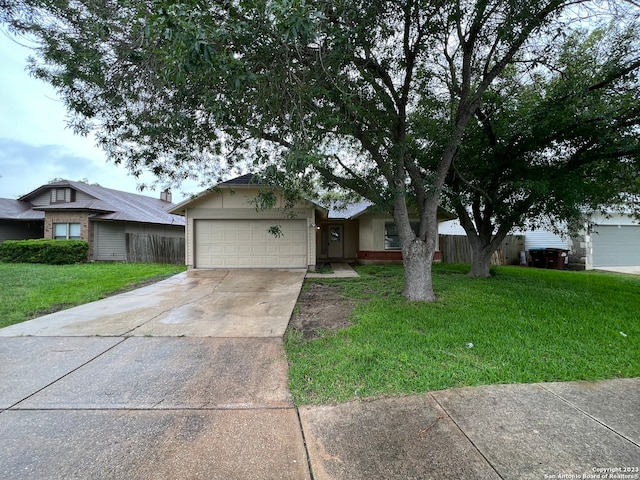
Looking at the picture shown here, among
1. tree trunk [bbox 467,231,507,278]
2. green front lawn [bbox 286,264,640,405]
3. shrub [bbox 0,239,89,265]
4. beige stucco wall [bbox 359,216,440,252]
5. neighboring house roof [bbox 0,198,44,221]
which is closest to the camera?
green front lawn [bbox 286,264,640,405]

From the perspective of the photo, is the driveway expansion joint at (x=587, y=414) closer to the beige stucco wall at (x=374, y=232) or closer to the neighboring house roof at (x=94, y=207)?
the beige stucco wall at (x=374, y=232)

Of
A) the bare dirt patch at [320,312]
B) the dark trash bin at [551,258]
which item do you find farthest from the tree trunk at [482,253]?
the dark trash bin at [551,258]

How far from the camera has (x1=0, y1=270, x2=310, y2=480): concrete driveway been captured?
7.14 ft

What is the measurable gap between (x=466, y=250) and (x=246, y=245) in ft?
40.1

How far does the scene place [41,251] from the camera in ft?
48.3

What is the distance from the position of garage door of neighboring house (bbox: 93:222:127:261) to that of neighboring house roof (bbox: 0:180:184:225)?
2.21 ft

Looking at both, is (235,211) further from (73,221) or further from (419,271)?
(73,221)

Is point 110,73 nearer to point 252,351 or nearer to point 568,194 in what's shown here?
point 252,351

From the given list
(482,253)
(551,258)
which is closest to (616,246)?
(551,258)

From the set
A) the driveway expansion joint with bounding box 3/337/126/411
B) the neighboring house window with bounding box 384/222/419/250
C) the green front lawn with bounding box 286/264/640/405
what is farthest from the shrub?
the green front lawn with bounding box 286/264/640/405

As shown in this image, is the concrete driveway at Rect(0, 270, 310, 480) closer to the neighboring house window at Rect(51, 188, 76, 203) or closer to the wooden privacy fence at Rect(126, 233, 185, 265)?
the wooden privacy fence at Rect(126, 233, 185, 265)

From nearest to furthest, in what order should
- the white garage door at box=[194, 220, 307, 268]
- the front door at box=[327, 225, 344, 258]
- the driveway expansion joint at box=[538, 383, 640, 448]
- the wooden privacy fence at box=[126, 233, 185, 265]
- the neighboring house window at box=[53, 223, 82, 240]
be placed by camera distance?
the driveway expansion joint at box=[538, 383, 640, 448] → the white garage door at box=[194, 220, 307, 268] → the wooden privacy fence at box=[126, 233, 185, 265] → the neighboring house window at box=[53, 223, 82, 240] → the front door at box=[327, 225, 344, 258]

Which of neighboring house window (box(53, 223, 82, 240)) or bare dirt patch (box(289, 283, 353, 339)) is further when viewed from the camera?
neighboring house window (box(53, 223, 82, 240))

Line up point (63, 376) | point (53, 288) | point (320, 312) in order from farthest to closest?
point (53, 288) → point (320, 312) → point (63, 376)
